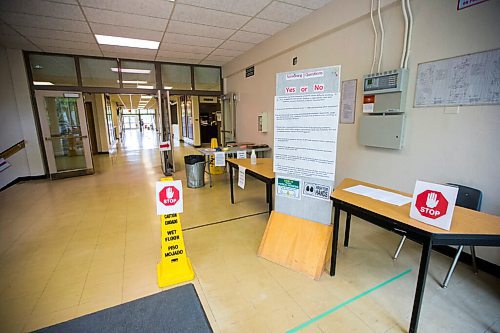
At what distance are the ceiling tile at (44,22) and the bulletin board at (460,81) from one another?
495cm

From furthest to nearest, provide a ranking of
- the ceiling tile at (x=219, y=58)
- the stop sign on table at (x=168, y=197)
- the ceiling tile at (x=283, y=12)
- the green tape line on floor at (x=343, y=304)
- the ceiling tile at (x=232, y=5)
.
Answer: the ceiling tile at (x=219, y=58) → the ceiling tile at (x=283, y=12) → the ceiling tile at (x=232, y=5) → the stop sign on table at (x=168, y=197) → the green tape line on floor at (x=343, y=304)

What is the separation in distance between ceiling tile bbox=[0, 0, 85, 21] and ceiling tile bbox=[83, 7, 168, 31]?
0.17 meters

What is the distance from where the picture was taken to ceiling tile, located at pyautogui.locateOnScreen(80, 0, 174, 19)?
10.5 feet

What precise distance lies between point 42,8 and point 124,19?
1.03 meters

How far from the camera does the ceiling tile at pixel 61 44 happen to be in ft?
15.0

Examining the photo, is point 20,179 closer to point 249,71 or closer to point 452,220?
point 249,71

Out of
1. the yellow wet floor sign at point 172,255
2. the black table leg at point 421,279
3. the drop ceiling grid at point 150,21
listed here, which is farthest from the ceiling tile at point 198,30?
the black table leg at point 421,279

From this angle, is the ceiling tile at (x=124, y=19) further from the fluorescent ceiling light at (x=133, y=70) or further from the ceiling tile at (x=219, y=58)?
the fluorescent ceiling light at (x=133, y=70)

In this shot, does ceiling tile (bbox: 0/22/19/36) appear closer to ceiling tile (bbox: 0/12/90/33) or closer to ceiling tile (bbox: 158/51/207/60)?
ceiling tile (bbox: 0/12/90/33)

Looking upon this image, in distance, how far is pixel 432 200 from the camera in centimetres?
144

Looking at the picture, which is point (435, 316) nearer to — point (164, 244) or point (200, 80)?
point (164, 244)

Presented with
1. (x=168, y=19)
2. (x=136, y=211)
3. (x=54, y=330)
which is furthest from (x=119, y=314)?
(x=168, y=19)

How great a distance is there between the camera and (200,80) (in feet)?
23.2

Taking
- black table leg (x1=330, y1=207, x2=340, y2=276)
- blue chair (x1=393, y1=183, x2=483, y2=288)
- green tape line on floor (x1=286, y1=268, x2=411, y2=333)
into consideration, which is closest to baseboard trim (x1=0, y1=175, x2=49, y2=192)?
green tape line on floor (x1=286, y1=268, x2=411, y2=333)
